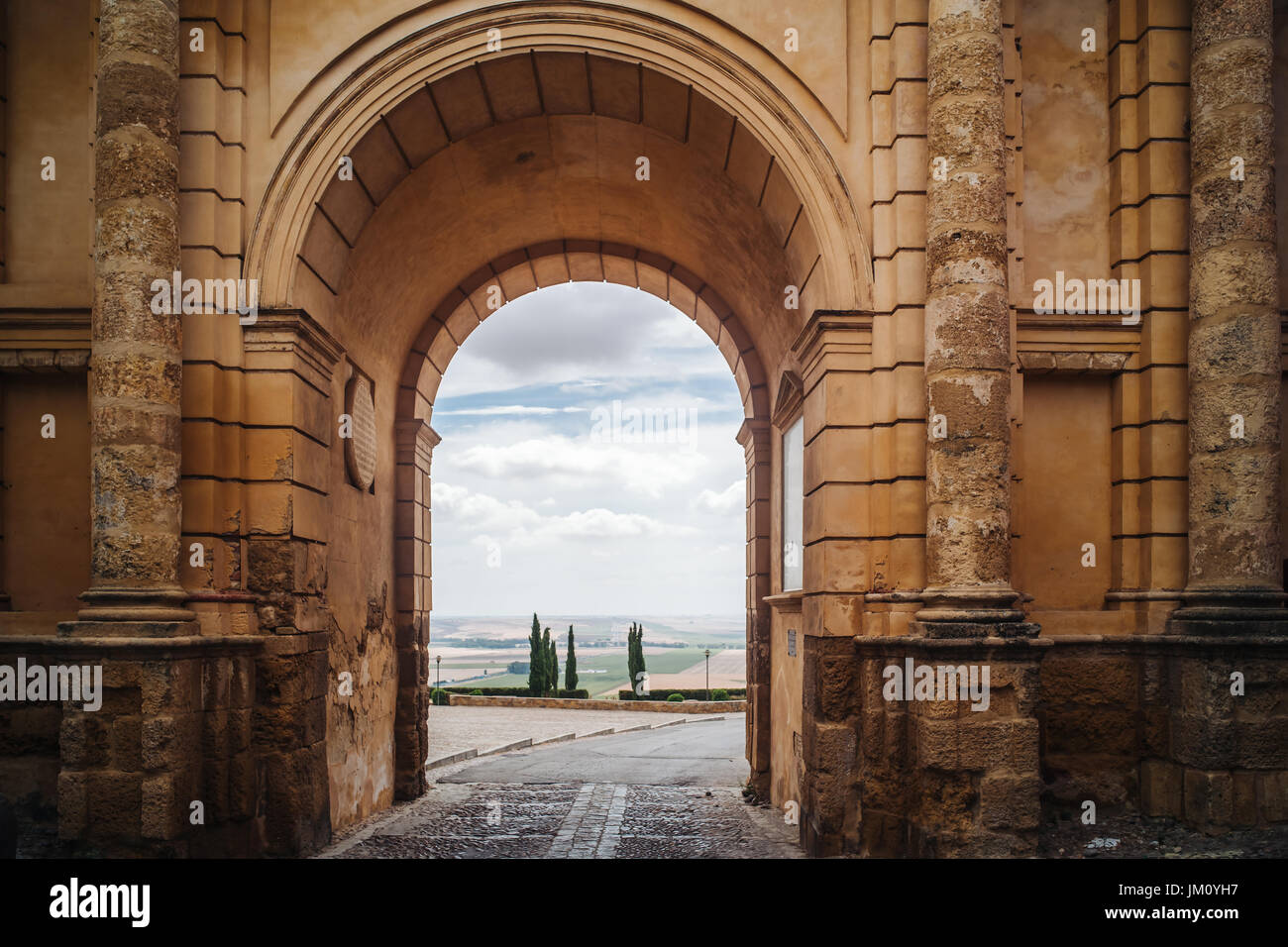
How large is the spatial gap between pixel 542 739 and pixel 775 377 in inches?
389

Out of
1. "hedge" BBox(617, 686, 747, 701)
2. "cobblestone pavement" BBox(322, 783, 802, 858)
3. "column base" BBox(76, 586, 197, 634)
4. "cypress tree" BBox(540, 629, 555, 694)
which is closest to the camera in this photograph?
"column base" BBox(76, 586, 197, 634)

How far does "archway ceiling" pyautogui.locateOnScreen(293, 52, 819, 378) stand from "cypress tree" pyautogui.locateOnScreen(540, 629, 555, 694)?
21.3 meters

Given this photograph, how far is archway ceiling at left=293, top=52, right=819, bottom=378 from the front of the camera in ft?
25.5

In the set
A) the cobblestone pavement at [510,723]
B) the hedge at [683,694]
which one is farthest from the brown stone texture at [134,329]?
the hedge at [683,694]

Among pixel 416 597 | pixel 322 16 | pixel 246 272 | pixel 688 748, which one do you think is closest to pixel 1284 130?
pixel 322 16

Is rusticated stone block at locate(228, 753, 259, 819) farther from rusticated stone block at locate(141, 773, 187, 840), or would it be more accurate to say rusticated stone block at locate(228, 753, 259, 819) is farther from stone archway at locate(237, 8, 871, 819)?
stone archway at locate(237, 8, 871, 819)

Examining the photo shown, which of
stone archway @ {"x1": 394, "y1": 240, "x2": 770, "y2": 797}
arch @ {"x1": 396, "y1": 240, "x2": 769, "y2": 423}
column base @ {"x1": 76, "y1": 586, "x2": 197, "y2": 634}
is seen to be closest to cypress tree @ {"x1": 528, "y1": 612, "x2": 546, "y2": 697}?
stone archway @ {"x1": 394, "y1": 240, "x2": 770, "y2": 797}

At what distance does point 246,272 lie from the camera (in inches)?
287

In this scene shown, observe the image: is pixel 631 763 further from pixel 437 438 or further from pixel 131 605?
pixel 131 605

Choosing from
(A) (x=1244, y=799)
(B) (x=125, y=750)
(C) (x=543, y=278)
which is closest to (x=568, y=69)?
(C) (x=543, y=278)

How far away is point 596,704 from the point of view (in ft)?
85.8

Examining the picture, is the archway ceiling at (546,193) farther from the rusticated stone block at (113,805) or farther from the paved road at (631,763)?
the paved road at (631,763)

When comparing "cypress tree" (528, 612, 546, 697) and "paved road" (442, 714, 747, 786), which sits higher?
"paved road" (442, 714, 747, 786)

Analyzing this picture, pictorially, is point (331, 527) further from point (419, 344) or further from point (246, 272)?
point (419, 344)
